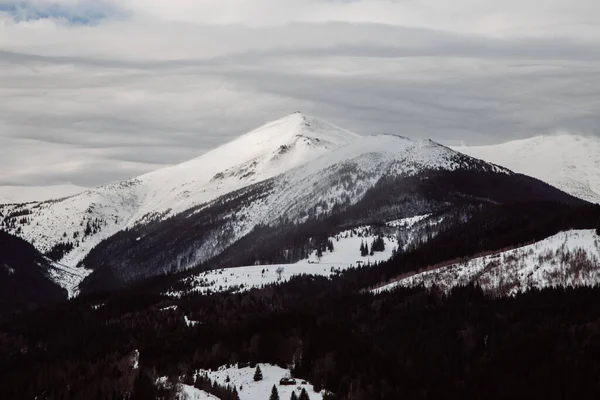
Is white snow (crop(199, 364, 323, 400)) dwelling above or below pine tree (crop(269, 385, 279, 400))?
below

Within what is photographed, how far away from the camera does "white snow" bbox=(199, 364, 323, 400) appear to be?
110312mm

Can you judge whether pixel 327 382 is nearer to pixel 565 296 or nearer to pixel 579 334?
pixel 579 334

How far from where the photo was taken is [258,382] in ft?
383

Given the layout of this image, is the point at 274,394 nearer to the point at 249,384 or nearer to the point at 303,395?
the point at 303,395


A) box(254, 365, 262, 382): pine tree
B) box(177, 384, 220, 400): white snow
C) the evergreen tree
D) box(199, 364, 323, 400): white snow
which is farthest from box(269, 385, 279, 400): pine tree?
box(254, 365, 262, 382): pine tree

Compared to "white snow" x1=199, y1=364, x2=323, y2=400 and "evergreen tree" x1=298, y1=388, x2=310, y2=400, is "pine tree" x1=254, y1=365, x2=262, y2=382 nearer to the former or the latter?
"white snow" x1=199, y1=364, x2=323, y2=400

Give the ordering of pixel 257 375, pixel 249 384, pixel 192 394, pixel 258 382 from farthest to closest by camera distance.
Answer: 1. pixel 257 375
2. pixel 258 382
3. pixel 249 384
4. pixel 192 394

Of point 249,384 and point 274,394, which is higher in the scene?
point 274,394

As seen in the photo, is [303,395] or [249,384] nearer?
[303,395]

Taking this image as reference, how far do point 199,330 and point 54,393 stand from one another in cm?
7795

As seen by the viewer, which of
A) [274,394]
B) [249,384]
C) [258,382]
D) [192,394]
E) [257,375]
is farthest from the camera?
[257,375]

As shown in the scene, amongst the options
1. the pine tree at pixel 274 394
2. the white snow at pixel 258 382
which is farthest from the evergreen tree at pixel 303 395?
the pine tree at pixel 274 394

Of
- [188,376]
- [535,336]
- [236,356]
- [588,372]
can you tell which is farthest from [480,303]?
[188,376]

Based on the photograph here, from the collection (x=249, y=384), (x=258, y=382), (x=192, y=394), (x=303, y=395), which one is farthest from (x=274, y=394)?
(x=192, y=394)
